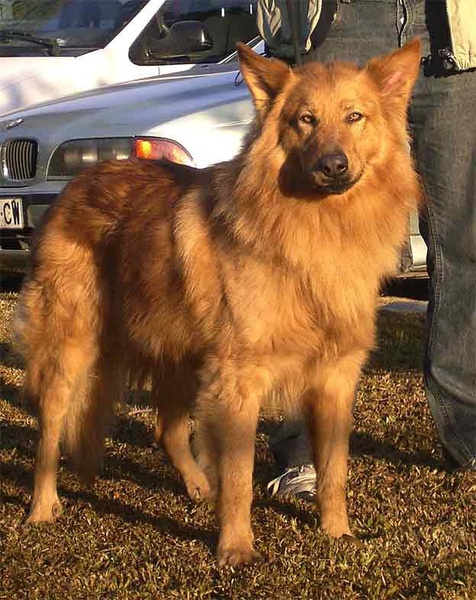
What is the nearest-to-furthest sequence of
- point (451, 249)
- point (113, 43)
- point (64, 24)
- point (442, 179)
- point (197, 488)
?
point (442, 179) < point (451, 249) < point (197, 488) < point (113, 43) < point (64, 24)

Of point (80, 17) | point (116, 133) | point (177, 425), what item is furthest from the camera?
point (80, 17)

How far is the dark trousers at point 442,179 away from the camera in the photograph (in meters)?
4.42

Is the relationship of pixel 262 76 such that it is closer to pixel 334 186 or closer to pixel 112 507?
pixel 334 186

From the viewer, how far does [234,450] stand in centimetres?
402

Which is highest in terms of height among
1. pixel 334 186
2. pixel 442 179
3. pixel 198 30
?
pixel 334 186

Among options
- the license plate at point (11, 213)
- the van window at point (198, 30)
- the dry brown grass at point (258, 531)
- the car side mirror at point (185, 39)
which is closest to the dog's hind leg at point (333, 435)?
the dry brown grass at point (258, 531)

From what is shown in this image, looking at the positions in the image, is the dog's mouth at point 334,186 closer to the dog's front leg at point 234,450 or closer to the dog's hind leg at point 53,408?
the dog's front leg at point 234,450

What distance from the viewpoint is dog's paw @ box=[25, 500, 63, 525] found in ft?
15.2

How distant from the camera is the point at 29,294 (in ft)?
15.8

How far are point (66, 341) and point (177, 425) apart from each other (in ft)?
2.22

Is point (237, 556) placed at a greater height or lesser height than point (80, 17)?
lesser

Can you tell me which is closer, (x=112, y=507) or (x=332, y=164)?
(x=332, y=164)

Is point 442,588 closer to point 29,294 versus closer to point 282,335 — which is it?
point 282,335

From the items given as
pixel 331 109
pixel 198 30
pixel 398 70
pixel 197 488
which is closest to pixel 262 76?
pixel 331 109
